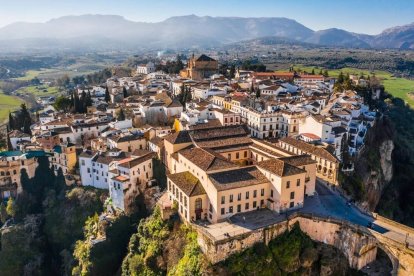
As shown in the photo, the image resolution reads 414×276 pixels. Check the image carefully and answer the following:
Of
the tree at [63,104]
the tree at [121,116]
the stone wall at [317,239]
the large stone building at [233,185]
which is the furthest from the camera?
the tree at [63,104]

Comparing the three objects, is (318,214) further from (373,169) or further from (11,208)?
(11,208)

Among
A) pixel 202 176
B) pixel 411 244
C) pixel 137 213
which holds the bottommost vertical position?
pixel 137 213

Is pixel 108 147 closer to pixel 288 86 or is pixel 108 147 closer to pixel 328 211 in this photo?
pixel 328 211

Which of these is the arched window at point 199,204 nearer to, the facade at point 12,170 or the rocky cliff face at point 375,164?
the rocky cliff face at point 375,164

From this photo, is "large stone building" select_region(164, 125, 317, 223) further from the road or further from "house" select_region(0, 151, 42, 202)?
"house" select_region(0, 151, 42, 202)

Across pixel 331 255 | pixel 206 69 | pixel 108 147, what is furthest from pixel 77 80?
pixel 331 255

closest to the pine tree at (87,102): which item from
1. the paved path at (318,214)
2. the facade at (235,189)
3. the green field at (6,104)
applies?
the green field at (6,104)
